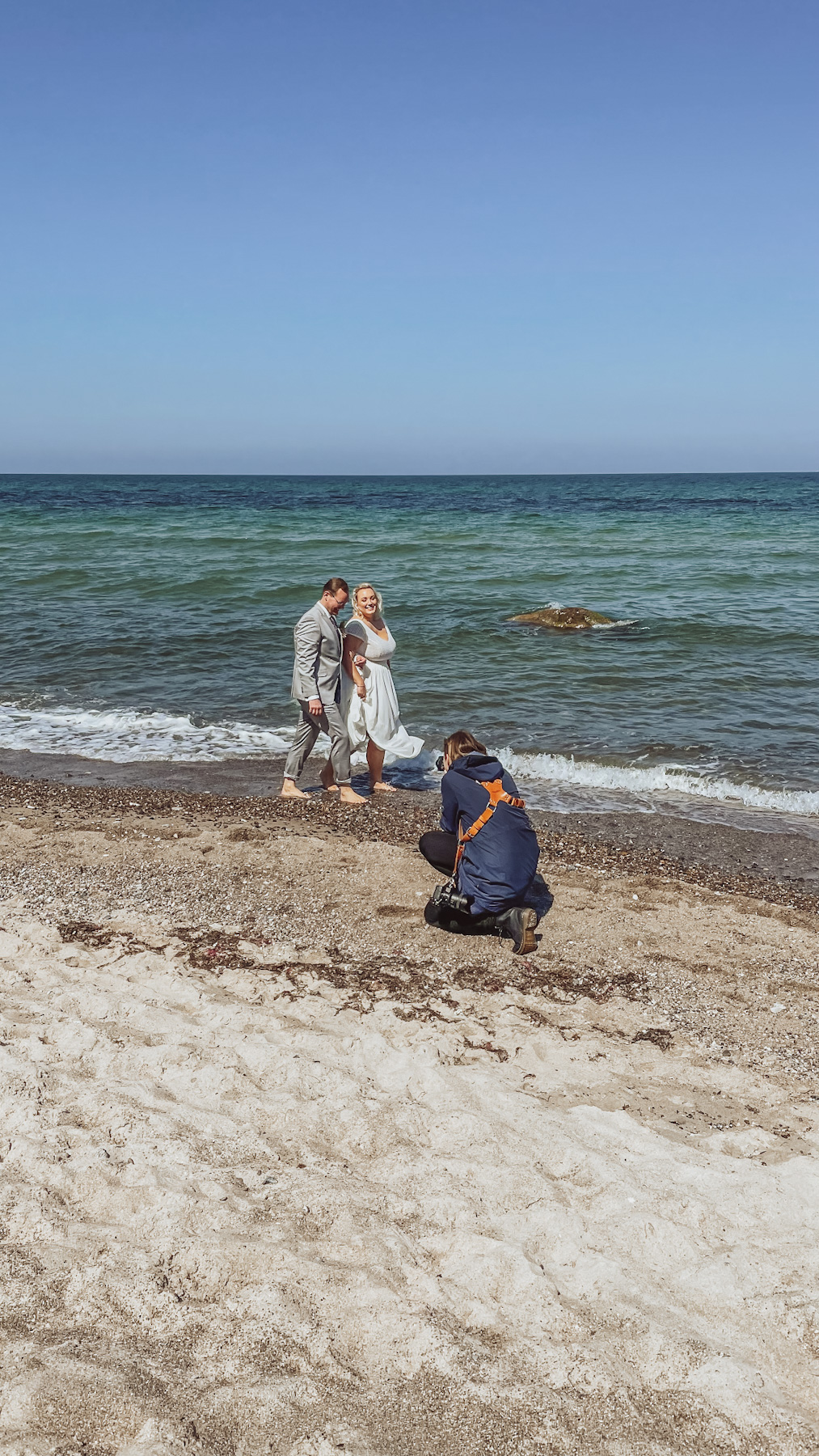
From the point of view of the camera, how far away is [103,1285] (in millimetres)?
2934

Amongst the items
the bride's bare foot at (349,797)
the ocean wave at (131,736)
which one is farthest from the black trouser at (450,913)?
the ocean wave at (131,736)

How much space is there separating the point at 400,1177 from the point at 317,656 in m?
5.25

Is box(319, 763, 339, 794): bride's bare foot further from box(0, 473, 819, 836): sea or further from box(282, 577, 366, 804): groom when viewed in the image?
box(0, 473, 819, 836): sea

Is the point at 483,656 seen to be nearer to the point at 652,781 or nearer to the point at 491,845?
the point at 652,781

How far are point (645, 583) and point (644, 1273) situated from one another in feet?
67.7

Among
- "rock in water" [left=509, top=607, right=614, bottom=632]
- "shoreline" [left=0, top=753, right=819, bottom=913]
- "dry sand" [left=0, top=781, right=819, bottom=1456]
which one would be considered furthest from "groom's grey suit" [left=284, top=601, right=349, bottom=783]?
"rock in water" [left=509, top=607, right=614, bottom=632]

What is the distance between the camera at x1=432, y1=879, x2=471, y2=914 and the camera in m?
5.68

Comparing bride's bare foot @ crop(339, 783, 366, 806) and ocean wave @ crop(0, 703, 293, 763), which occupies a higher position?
ocean wave @ crop(0, 703, 293, 763)

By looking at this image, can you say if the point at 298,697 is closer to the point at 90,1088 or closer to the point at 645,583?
the point at 90,1088

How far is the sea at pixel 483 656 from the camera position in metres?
9.64

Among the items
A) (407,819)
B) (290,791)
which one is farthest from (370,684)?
(407,819)

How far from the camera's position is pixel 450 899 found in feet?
18.7

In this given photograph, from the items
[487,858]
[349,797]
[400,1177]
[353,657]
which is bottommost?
[400,1177]

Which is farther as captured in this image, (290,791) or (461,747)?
(290,791)
